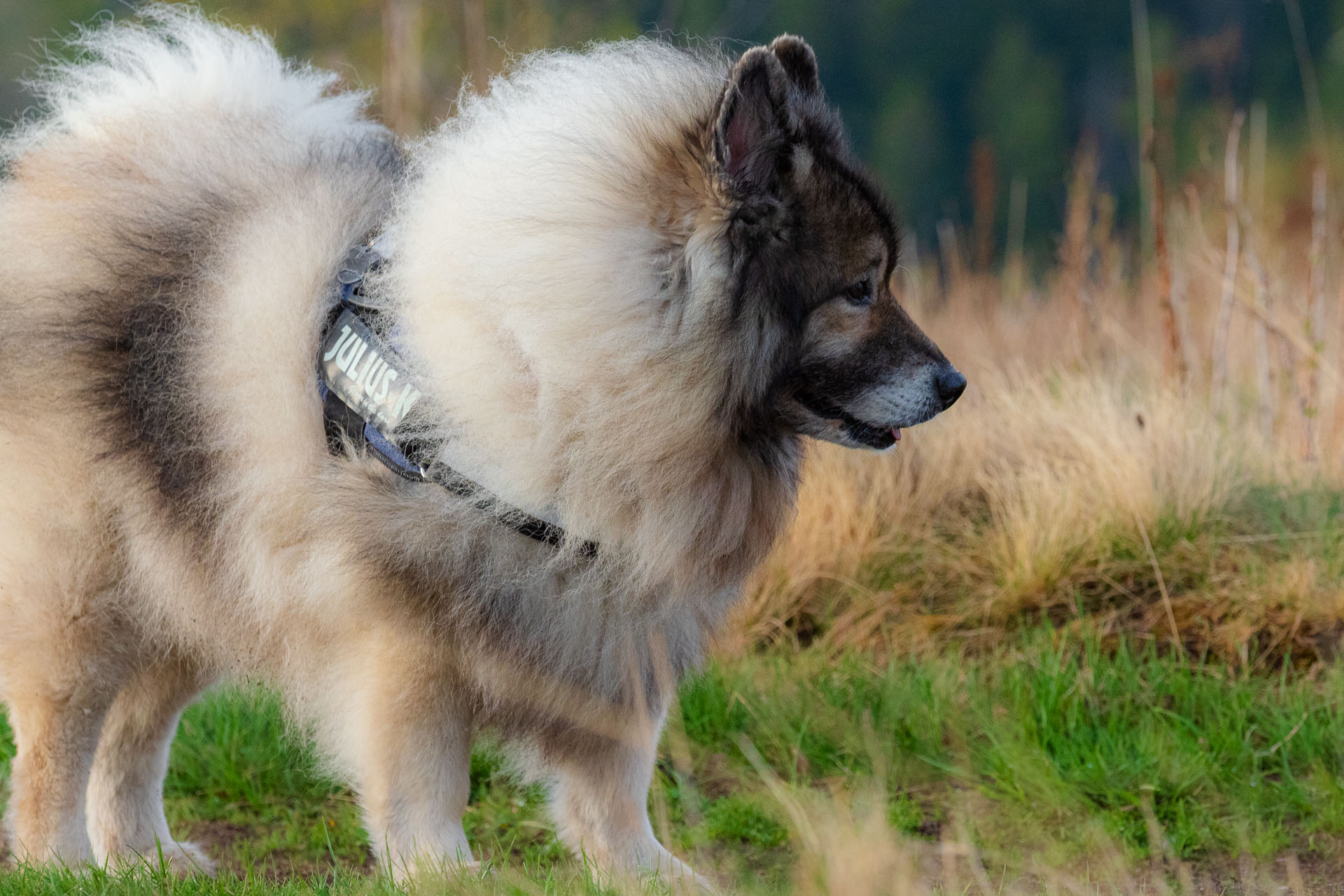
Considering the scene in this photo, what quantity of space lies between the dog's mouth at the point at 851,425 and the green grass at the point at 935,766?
769 mm

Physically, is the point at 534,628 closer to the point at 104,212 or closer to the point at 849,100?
the point at 104,212

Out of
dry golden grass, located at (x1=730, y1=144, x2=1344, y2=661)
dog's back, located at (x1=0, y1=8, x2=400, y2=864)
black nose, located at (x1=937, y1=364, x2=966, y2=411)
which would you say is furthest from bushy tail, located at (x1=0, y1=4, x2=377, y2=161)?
dry golden grass, located at (x1=730, y1=144, x2=1344, y2=661)

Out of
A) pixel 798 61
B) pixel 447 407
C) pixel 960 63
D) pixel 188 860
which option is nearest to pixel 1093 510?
pixel 798 61

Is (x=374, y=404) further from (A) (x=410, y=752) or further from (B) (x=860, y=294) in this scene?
(B) (x=860, y=294)

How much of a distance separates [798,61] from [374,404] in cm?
120

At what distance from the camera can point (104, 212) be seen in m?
3.20

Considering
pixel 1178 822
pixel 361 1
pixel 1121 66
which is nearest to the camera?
pixel 1178 822

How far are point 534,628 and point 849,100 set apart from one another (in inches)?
1064

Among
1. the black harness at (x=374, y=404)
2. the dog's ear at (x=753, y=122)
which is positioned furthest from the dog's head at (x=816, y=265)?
the black harness at (x=374, y=404)

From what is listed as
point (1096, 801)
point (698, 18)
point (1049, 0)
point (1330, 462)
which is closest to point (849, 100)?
point (1049, 0)

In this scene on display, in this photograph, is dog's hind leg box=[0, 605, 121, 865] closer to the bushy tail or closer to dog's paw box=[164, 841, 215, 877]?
dog's paw box=[164, 841, 215, 877]

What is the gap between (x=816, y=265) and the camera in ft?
8.87

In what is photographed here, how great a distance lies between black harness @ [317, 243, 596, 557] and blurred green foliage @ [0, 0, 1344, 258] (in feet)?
23.2

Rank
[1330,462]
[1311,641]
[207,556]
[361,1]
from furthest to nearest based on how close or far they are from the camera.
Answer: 1. [361,1]
2. [1330,462]
3. [1311,641]
4. [207,556]
